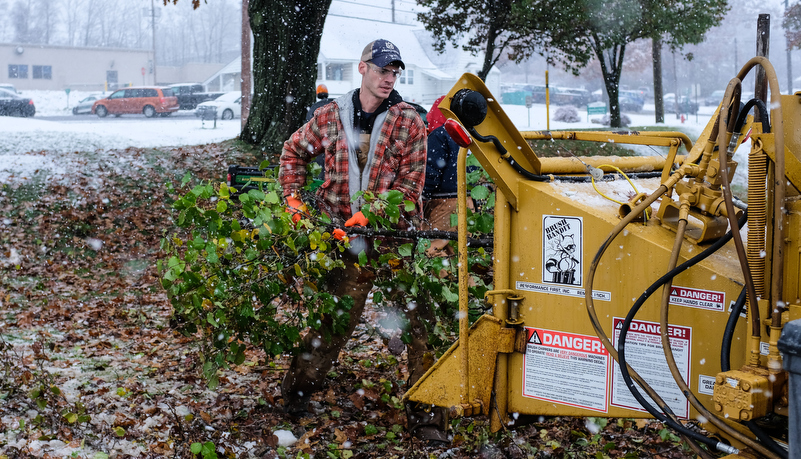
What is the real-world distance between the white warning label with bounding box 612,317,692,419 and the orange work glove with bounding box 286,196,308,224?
5.72ft

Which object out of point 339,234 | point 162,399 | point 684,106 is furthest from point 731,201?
point 684,106

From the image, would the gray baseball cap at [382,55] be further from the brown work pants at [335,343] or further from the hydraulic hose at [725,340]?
the hydraulic hose at [725,340]

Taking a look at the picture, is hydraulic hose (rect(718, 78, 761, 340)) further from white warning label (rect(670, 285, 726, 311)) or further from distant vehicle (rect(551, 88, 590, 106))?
distant vehicle (rect(551, 88, 590, 106))

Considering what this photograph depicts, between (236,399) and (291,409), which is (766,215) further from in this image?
(236,399)

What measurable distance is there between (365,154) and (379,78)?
423mm

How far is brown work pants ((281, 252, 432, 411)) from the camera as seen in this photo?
3910 millimetres

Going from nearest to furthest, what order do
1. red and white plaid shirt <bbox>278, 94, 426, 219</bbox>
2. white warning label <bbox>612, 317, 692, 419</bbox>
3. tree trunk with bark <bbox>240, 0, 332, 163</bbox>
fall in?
white warning label <bbox>612, 317, 692, 419</bbox>, red and white plaid shirt <bbox>278, 94, 426, 219</bbox>, tree trunk with bark <bbox>240, 0, 332, 163</bbox>

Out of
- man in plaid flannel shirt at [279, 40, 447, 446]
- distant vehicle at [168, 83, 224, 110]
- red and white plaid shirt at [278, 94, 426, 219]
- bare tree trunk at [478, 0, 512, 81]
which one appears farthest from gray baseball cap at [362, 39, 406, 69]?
distant vehicle at [168, 83, 224, 110]

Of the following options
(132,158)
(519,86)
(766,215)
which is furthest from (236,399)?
(519,86)

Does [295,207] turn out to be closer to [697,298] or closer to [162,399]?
[162,399]

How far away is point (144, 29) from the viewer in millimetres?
84000

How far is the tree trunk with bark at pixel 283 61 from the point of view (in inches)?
462

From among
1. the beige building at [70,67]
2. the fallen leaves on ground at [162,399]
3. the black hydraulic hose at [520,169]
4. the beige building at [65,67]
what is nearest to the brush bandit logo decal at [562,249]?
the black hydraulic hose at [520,169]

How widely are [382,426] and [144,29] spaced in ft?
291
